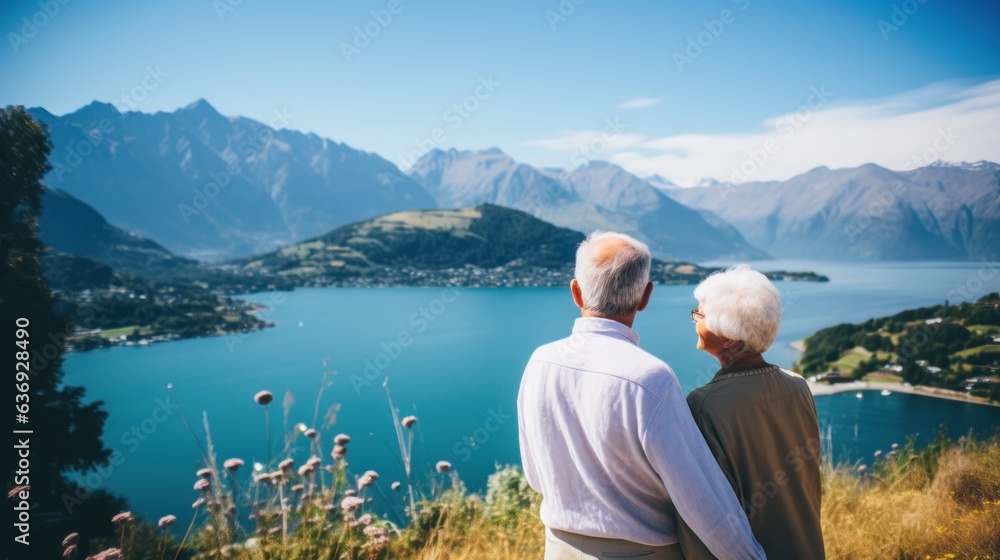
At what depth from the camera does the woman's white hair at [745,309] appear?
1889 mm

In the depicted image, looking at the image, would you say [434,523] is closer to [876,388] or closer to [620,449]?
[620,449]

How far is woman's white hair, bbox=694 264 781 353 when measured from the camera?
1889mm

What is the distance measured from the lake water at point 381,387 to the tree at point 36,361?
295 centimetres

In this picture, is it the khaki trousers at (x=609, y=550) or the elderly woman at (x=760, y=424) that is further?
the elderly woman at (x=760, y=424)

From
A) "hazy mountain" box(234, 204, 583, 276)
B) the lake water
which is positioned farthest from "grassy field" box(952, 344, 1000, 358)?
"hazy mountain" box(234, 204, 583, 276)

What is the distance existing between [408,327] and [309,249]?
9001 centimetres

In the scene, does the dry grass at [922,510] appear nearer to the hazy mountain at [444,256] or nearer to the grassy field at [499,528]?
the grassy field at [499,528]

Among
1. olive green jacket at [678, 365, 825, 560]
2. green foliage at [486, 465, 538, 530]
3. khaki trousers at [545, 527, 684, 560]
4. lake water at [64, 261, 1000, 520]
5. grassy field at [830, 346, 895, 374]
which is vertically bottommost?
lake water at [64, 261, 1000, 520]

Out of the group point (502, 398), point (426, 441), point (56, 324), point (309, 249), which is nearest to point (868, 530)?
point (56, 324)

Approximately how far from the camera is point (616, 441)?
1545mm

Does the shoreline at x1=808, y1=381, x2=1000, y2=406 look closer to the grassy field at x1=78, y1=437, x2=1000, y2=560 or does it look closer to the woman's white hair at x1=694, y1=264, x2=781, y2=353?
the grassy field at x1=78, y1=437, x2=1000, y2=560

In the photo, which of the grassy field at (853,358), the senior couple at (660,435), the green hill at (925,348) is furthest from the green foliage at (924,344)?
the senior couple at (660,435)

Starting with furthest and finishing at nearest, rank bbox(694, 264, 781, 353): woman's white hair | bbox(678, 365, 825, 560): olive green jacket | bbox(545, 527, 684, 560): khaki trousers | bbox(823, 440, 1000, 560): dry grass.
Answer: bbox(823, 440, 1000, 560): dry grass < bbox(694, 264, 781, 353): woman's white hair < bbox(678, 365, 825, 560): olive green jacket < bbox(545, 527, 684, 560): khaki trousers

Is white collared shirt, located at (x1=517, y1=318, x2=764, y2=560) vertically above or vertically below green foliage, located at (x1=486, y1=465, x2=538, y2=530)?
above
